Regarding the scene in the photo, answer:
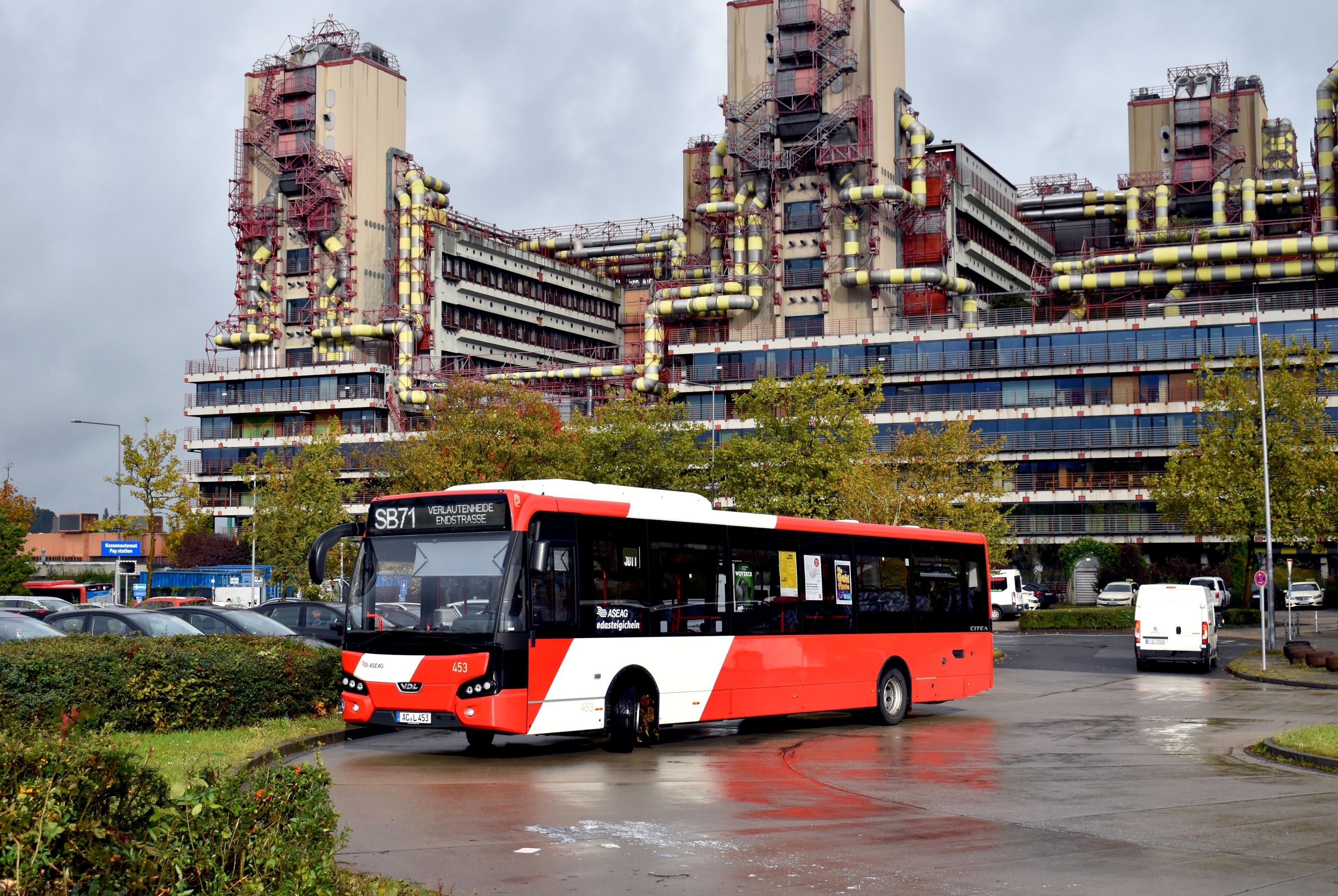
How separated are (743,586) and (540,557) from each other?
4.15 metres

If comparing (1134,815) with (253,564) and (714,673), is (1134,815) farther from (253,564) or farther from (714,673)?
(253,564)

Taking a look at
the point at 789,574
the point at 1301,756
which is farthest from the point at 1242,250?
the point at 1301,756

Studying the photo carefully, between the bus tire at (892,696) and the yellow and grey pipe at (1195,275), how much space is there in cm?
6296

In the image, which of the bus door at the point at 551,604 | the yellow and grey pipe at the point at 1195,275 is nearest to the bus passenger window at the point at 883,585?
the bus door at the point at 551,604

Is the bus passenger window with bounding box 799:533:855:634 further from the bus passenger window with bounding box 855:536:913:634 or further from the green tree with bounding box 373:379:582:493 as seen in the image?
the green tree with bounding box 373:379:582:493

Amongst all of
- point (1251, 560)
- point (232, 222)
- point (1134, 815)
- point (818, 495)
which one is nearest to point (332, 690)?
point (1134, 815)

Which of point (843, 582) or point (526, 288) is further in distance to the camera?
point (526, 288)

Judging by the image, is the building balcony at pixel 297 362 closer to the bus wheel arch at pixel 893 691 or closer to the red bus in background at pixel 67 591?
the red bus in background at pixel 67 591

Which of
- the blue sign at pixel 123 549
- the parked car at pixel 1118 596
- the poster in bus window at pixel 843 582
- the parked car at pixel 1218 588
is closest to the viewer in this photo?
the poster in bus window at pixel 843 582

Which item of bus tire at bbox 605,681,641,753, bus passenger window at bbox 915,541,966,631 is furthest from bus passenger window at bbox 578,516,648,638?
bus passenger window at bbox 915,541,966,631

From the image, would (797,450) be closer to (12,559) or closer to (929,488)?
(929,488)

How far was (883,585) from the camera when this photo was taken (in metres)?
21.3

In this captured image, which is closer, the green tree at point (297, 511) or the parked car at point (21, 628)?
the parked car at point (21, 628)

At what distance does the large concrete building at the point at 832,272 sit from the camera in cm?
7725
